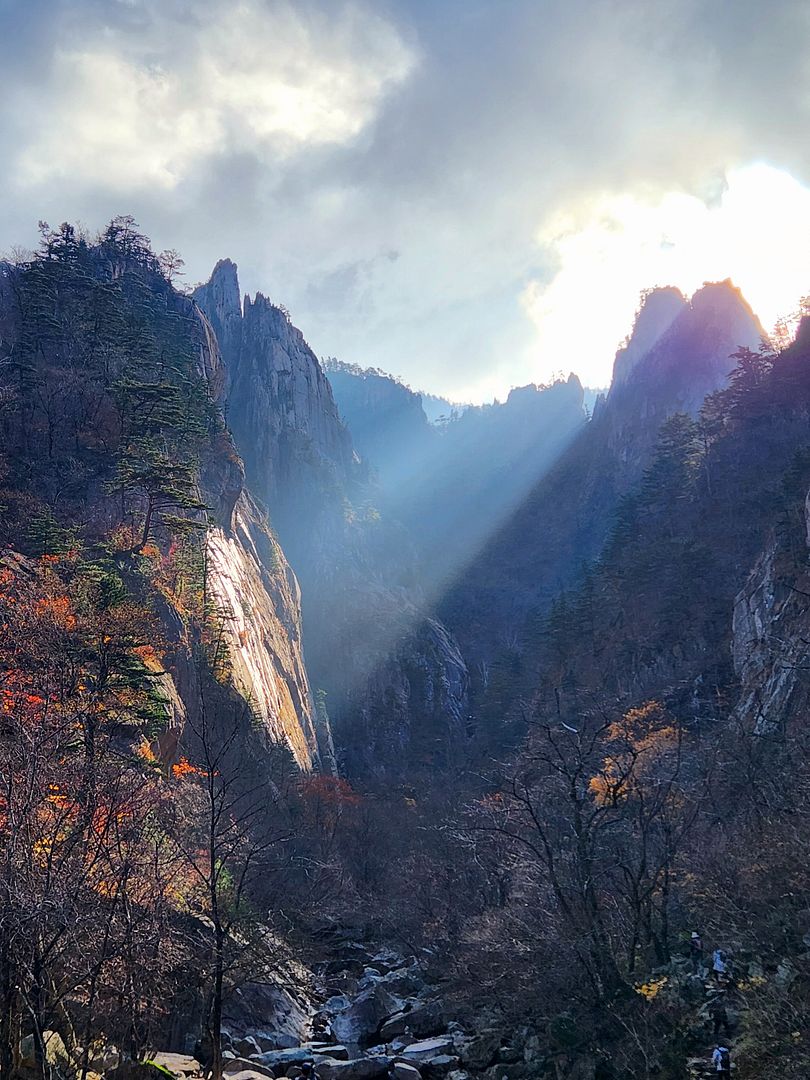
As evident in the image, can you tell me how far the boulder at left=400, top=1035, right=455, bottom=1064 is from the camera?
52.4ft

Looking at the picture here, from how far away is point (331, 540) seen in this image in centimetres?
9144

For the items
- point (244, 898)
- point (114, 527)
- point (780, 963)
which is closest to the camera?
point (780, 963)

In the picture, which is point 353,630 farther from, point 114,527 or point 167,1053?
point 167,1053

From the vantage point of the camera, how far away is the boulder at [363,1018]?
1872 cm

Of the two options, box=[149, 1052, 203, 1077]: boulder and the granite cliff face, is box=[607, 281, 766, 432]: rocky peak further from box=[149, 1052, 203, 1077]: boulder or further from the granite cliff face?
box=[149, 1052, 203, 1077]: boulder

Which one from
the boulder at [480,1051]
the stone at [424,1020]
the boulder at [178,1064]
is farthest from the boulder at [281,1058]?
the boulder at [480,1051]

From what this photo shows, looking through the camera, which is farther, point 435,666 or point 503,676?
point 435,666

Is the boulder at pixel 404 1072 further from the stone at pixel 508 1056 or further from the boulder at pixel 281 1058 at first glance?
the boulder at pixel 281 1058

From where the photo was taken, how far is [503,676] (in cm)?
6894

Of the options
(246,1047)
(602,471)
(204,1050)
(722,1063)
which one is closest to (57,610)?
(204,1050)

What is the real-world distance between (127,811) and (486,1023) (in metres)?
11.6

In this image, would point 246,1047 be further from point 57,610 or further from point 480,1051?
point 57,610

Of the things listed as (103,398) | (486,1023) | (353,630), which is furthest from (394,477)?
(486,1023)

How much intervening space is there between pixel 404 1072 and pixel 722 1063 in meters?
7.62
